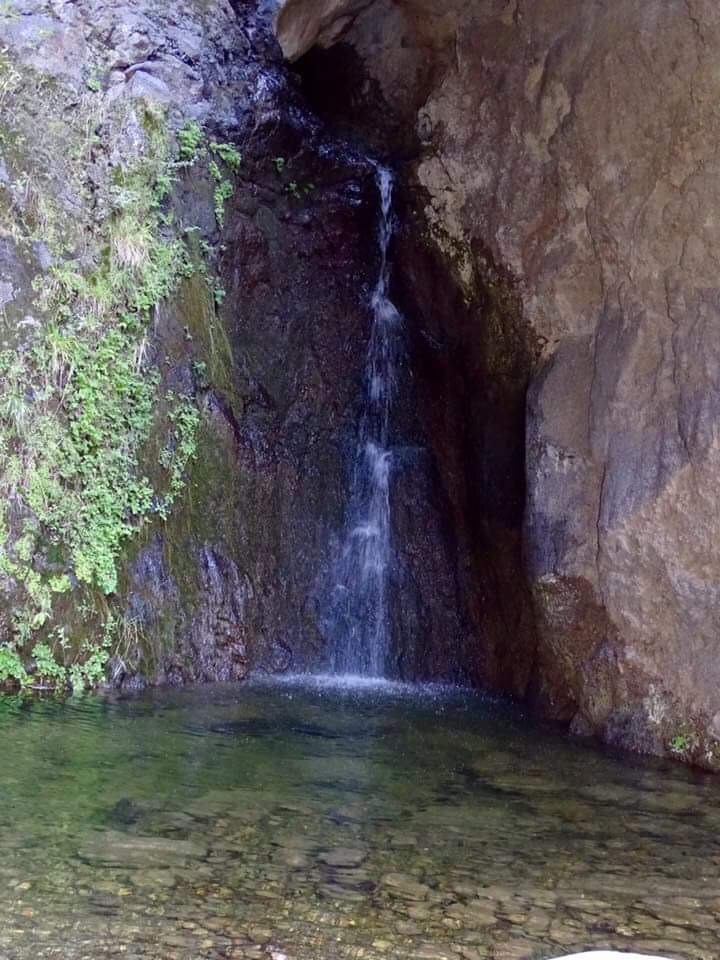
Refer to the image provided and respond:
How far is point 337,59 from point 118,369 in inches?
147

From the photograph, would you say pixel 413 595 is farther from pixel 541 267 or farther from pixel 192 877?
pixel 192 877

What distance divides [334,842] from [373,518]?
16.3 ft

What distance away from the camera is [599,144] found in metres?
6.48

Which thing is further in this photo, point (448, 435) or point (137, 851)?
point (448, 435)

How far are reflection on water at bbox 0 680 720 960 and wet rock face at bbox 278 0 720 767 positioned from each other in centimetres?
70

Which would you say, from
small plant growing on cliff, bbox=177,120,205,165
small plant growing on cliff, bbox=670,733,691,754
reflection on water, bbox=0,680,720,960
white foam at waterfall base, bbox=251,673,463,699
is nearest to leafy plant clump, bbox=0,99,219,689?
small plant growing on cliff, bbox=177,120,205,165

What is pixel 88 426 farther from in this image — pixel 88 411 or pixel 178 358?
pixel 178 358

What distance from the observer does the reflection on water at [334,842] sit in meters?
3.04

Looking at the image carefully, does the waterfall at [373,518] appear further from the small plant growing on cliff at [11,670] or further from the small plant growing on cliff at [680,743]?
the small plant growing on cliff at [680,743]

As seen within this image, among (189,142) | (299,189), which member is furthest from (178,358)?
Result: (299,189)

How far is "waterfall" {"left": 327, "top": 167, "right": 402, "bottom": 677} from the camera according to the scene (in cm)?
834

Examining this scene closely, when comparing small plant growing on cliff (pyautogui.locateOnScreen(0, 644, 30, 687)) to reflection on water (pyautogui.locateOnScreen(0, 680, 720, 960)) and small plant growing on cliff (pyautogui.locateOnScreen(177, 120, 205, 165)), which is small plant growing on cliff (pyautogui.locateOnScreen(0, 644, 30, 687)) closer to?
reflection on water (pyautogui.locateOnScreen(0, 680, 720, 960))

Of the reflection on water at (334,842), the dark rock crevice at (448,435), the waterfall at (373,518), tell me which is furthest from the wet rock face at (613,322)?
the waterfall at (373,518)

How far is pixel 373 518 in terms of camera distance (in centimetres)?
872
